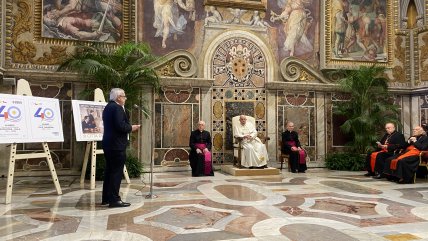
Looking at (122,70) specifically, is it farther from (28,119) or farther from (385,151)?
(385,151)

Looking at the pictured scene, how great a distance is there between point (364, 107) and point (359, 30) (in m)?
2.44

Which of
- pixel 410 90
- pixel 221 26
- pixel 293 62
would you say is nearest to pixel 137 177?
pixel 221 26

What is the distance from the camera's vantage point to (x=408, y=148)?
313 inches

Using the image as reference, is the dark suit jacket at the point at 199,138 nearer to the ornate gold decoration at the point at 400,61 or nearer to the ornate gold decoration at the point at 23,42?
the ornate gold decoration at the point at 23,42

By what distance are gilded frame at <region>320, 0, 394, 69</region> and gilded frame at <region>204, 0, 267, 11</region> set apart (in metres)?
1.81

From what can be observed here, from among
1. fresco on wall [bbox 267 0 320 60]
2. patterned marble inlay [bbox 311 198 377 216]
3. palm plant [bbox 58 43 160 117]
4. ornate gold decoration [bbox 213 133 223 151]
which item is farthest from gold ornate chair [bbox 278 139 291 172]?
patterned marble inlay [bbox 311 198 377 216]

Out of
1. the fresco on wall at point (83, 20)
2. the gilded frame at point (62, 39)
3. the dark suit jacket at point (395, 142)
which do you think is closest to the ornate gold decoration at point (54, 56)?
the gilded frame at point (62, 39)

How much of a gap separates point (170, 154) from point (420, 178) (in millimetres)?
5869

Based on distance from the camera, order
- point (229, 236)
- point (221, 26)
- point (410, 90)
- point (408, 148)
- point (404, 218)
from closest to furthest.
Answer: point (229, 236), point (404, 218), point (408, 148), point (221, 26), point (410, 90)

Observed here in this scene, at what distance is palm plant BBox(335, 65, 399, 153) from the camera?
9.71 m

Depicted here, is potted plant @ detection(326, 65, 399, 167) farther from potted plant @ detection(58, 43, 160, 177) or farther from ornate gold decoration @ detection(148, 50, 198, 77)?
potted plant @ detection(58, 43, 160, 177)

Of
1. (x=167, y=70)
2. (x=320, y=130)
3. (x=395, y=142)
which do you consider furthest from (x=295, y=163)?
(x=167, y=70)

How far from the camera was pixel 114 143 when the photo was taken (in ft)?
16.4

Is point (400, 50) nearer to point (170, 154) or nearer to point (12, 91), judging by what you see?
point (170, 154)
